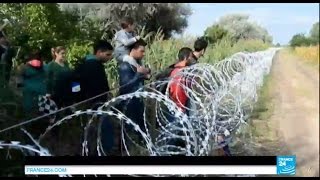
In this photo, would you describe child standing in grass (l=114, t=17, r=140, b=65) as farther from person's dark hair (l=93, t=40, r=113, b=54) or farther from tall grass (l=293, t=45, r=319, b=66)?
tall grass (l=293, t=45, r=319, b=66)

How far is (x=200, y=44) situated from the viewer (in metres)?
4.39

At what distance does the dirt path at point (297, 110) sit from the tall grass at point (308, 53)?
49 mm

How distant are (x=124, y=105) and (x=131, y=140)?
29 cm

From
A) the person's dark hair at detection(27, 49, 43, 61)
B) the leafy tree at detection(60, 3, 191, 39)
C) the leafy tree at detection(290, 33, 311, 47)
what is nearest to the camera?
the leafy tree at detection(290, 33, 311, 47)

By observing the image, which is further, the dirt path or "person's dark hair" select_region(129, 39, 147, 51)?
"person's dark hair" select_region(129, 39, 147, 51)

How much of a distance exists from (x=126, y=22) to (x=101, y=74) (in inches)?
18.5

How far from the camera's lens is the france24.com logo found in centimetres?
427

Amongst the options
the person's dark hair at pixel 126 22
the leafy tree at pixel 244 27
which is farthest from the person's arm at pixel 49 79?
the leafy tree at pixel 244 27

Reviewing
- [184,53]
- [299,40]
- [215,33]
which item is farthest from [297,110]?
[184,53]

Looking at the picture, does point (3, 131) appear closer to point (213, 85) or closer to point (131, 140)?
point (131, 140)

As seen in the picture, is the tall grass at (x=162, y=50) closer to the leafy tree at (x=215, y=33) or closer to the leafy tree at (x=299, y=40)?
the leafy tree at (x=215, y=33)

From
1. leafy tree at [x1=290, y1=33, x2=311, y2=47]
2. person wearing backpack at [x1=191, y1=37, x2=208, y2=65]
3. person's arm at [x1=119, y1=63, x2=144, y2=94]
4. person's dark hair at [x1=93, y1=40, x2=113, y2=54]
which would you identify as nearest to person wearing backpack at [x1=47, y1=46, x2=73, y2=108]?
person's dark hair at [x1=93, y1=40, x2=113, y2=54]

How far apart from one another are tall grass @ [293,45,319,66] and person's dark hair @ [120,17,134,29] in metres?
1.32

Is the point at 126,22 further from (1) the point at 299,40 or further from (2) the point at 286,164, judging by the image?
(2) the point at 286,164
